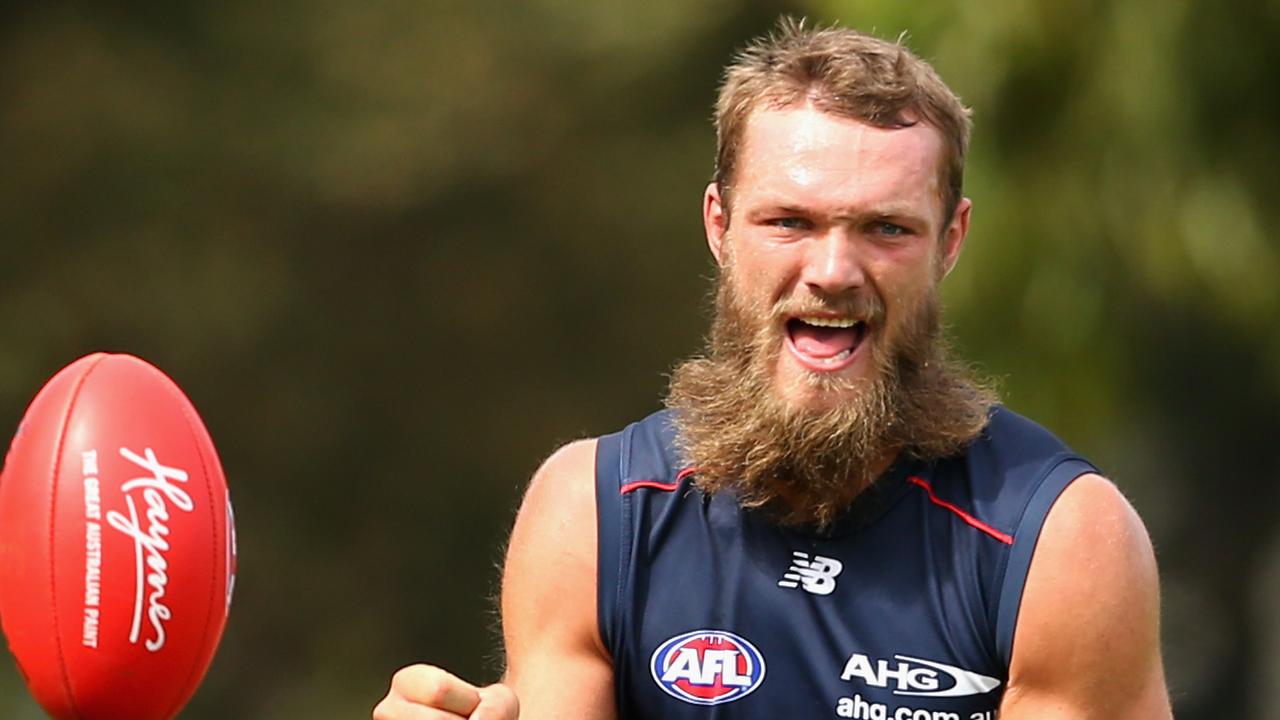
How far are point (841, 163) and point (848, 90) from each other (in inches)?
6.9

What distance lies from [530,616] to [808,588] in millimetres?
607

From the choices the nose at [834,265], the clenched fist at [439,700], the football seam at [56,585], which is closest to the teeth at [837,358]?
the nose at [834,265]

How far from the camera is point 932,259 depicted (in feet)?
16.0

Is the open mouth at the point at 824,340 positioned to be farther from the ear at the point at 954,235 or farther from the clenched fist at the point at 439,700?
the clenched fist at the point at 439,700

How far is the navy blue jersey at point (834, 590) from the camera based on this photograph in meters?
4.66

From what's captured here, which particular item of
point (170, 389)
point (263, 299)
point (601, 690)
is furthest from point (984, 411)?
point (263, 299)

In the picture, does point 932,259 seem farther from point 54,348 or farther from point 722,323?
point 54,348

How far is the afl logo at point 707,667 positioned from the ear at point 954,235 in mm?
935

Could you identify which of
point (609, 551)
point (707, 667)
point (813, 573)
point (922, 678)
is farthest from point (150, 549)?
point (922, 678)

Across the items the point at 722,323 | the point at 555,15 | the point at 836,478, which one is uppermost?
the point at 555,15

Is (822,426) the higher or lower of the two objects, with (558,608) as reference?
higher

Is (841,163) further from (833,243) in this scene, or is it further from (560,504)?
(560,504)

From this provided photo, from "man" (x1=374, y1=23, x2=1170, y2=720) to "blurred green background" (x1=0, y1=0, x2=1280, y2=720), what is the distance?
30.1 feet

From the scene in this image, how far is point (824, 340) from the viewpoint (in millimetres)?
4852
